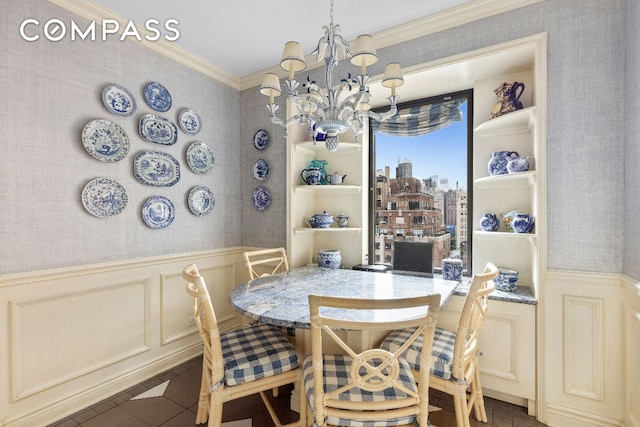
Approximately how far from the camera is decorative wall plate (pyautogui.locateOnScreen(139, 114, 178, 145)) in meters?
2.34

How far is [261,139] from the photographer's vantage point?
10.00ft

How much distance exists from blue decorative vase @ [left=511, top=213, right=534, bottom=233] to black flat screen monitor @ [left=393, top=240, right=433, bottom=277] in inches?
23.2

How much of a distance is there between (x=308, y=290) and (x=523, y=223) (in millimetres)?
1483

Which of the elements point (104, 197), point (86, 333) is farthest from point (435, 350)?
point (104, 197)

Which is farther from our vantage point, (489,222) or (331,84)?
(489,222)

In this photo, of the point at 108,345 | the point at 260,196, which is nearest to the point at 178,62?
the point at 260,196

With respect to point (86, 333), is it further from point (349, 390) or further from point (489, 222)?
point (489, 222)

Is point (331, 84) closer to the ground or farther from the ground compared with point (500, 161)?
farther from the ground

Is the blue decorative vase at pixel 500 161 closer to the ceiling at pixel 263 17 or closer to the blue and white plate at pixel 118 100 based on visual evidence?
the ceiling at pixel 263 17

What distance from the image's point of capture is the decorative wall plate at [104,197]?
2.03m

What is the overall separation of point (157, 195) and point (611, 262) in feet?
10.1

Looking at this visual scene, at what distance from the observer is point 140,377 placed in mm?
2287

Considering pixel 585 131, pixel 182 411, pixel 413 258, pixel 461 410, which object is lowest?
pixel 182 411

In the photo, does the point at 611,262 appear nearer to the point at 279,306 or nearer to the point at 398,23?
the point at 279,306
